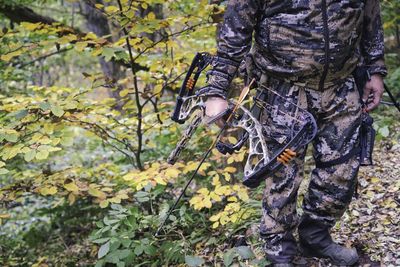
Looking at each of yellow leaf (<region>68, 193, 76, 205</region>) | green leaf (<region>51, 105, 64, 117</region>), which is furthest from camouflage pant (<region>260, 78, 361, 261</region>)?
yellow leaf (<region>68, 193, 76, 205</region>)

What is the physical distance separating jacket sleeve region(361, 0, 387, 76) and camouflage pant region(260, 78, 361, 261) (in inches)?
10.7

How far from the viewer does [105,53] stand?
11.2 ft

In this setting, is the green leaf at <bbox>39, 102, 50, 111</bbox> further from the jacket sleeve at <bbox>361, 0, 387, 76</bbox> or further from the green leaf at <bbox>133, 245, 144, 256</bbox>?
the jacket sleeve at <bbox>361, 0, 387, 76</bbox>

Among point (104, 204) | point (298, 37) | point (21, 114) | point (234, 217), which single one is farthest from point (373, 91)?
point (21, 114)

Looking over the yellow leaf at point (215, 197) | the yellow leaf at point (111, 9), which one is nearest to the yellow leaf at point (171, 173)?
the yellow leaf at point (215, 197)

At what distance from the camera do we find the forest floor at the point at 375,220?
3.15m

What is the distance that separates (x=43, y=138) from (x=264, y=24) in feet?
5.93

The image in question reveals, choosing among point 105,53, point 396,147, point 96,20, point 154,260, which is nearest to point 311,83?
point 105,53

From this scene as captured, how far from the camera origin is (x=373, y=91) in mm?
2922

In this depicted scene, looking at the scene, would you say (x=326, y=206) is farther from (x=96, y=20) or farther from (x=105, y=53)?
(x=96, y=20)

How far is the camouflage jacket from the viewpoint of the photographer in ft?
7.89

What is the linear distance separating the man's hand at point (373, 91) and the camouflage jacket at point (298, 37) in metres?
0.24

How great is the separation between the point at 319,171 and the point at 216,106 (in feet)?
2.76

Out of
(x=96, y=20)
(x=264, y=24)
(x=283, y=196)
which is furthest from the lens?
(x=96, y=20)
